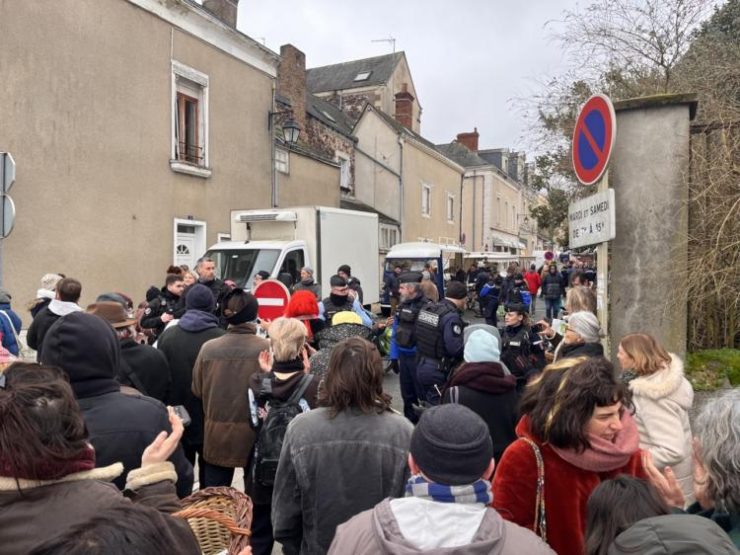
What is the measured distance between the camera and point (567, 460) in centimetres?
221

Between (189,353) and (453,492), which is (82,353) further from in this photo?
(189,353)

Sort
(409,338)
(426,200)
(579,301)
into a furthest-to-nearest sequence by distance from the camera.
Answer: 1. (426,200)
2. (409,338)
3. (579,301)

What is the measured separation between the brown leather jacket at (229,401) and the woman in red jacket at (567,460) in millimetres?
1943

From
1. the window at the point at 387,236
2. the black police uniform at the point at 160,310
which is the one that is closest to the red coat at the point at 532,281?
the window at the point at 387,236

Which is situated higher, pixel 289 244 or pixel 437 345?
pixel 289 244

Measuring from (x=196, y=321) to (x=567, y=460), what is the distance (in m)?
3.01

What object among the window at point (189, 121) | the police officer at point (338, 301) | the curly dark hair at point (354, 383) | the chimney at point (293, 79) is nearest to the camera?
the curly dark hair at point (354, 383)

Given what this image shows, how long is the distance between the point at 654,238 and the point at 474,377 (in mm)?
2213

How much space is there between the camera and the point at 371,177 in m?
26.9

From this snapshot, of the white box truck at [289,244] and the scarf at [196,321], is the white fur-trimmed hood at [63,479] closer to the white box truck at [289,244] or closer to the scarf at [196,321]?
the scarf at [196,321]

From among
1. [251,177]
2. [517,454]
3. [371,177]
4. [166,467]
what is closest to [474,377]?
[517,454]

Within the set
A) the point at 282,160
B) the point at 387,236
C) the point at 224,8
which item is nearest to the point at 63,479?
the point at 282,160

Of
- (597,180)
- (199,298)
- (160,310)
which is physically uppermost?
(597,180)

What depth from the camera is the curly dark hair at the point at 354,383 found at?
260cm
